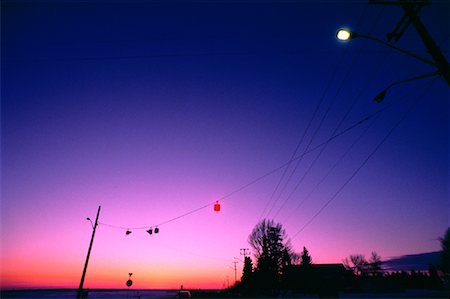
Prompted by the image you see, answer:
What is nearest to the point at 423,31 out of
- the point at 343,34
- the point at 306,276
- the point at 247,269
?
the point at 343,34

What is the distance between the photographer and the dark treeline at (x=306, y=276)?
1374 inches

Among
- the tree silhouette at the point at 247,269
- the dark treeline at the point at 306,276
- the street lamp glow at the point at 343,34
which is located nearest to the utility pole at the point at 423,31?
the street lamp glow at the point at 343,34

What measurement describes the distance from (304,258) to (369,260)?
38.7 metres

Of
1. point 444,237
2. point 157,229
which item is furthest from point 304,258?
point 157,229

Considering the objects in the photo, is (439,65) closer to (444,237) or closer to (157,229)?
(157,229)

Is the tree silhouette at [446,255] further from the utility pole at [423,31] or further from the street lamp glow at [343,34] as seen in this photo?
the street lamp glow at [343,34]

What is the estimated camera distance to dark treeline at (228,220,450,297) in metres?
34.9

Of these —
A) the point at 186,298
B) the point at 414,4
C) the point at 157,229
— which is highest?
the point at 414,4

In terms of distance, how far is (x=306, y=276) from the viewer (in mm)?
35094

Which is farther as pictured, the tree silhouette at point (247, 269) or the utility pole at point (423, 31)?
the tree silhouette at point (247, 269)

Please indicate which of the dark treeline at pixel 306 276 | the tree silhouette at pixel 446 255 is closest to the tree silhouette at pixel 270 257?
the dark treeline at pixel 306 276

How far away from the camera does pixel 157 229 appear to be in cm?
2297

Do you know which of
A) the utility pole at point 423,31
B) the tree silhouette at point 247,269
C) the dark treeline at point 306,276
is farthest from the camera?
the tree silhouette at point 247,269

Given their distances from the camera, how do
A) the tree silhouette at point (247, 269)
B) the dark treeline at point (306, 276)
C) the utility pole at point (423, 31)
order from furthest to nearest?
the tree silhouette at point (247, 269) → the dark treeline at point (306, 276) → the utility pole at point (423, 31)
